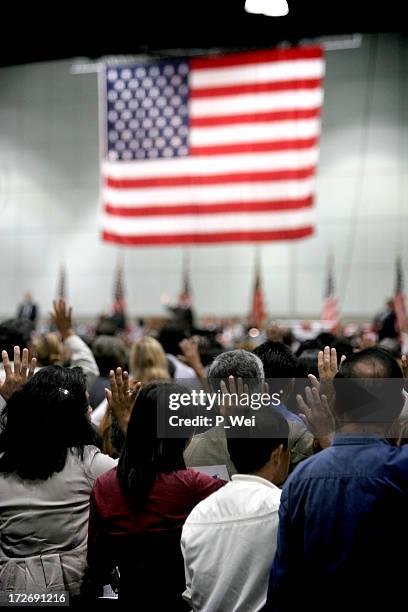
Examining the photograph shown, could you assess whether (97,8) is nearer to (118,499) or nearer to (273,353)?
(273,353)

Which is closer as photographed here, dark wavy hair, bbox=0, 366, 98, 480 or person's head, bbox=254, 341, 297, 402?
dark wavy hair, bbox=0, 366, 98, 480

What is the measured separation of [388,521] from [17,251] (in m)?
18.0

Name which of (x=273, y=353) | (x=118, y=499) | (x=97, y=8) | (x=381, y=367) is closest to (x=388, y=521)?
(x=381, y=367)

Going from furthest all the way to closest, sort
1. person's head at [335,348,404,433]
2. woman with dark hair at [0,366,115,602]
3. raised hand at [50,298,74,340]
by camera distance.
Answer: raised hand at [50,298,74,340]
woman with dark hair at [0,366,115,602]
person's head at [335,348,404,433]

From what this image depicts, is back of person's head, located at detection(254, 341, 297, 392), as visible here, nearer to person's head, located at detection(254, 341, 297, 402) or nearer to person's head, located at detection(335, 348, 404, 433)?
person's head, located at detection(254, 341, 297, 402)

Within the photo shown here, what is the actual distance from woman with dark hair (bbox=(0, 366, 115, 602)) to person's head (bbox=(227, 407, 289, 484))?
0.60 meters

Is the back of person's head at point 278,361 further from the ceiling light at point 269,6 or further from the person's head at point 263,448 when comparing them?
the ceiling light at point 269,6

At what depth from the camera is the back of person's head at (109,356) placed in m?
4.45

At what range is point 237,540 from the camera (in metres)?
1.96

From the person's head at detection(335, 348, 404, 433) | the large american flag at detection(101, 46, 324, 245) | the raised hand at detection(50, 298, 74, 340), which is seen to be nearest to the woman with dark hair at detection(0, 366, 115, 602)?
the person's head at detection(335, 348, 404, 433)

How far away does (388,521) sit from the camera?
1.83 m

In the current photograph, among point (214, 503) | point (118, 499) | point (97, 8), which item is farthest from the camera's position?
point (97, 8)

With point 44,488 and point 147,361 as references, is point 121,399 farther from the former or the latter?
point 147,361

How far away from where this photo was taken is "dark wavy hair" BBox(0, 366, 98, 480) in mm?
2387
